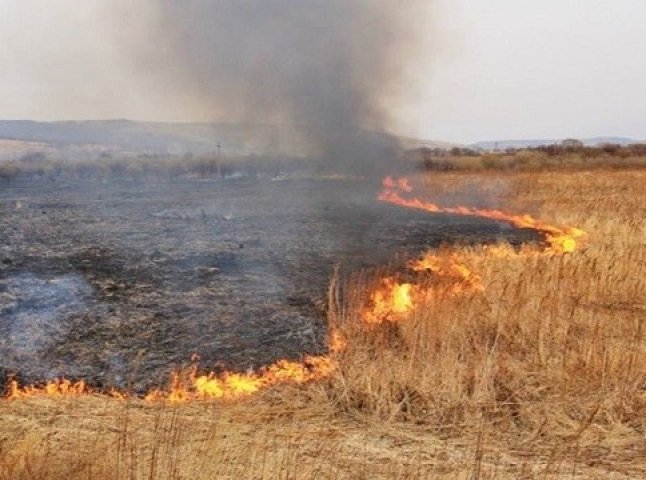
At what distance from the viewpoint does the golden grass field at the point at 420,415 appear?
16.2ft

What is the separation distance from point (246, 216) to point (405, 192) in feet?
37.7

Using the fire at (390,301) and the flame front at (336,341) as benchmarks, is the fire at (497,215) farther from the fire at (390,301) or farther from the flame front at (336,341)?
the fire at (390,301)

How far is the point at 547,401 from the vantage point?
6.71m

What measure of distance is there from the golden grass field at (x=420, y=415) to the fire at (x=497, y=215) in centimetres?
602

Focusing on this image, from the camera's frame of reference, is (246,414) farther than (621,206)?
No

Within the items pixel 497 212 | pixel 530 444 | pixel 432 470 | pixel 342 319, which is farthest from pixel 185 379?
pixel 497 212

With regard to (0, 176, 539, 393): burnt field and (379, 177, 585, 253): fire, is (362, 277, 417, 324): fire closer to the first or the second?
(0, 176, 539, 393): burnt field

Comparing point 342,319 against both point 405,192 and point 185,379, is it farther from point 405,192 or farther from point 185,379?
point 405,192

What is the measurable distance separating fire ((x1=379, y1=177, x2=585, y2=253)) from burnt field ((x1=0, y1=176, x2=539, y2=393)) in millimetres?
Result: 896

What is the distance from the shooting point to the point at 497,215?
74.0ft

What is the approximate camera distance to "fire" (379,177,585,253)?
15913mm

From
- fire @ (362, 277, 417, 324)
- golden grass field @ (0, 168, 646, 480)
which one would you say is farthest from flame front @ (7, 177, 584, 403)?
golden grass field @ (0, 168, 646, 480)

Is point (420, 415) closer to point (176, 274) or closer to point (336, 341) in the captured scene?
point (336, 341)

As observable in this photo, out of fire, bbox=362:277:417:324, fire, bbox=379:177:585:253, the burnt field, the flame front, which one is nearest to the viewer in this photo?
the flame front
